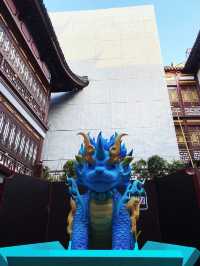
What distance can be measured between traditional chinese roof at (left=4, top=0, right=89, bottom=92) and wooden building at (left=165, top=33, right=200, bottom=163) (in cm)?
535

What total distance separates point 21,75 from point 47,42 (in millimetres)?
2049

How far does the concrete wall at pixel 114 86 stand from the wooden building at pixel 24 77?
73.6 inches

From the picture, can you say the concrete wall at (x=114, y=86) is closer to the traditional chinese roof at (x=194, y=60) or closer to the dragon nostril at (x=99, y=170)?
the traditional chinese roof at (x=194, y=60)

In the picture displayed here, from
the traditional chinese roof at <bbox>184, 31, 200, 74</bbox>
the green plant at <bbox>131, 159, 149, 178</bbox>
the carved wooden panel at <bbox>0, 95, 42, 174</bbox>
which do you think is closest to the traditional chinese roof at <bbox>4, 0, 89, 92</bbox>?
the carved wooden panel at <bbox>0, 95, 42, 174</bbox>

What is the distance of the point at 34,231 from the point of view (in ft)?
13.0

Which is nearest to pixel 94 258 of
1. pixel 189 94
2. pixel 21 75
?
pixel 21 75

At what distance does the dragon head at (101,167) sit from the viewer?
2111 millimetres

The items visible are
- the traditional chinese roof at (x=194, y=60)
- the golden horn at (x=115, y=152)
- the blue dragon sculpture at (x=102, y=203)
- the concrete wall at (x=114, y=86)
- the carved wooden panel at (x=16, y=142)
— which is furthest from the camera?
the traditional chinese roof at (x=194, y=60)

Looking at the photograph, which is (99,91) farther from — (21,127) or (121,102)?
(21,127)

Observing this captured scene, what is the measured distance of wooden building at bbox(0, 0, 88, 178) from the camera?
240 inches

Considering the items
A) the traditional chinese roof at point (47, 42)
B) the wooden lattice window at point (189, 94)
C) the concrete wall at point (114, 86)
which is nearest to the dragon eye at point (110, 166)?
the traditional chinese roof at point (47, 42)

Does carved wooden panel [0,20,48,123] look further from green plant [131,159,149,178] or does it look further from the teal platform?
the teal platform

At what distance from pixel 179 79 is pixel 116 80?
391 cm

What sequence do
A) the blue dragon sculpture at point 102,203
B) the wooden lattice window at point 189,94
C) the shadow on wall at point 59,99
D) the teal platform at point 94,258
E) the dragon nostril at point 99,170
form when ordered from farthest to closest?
the wooden lattice window at point 189,94
the shadow on wall at point 59,99
the blue dragon sculpture at point 102,203
the dragon nostril at point 99,170
the teal platform at point 94,258
